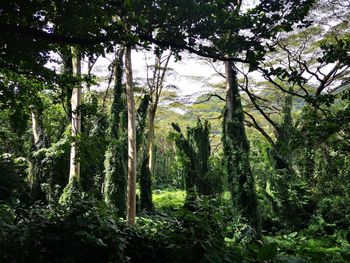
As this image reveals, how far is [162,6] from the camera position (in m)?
3.73

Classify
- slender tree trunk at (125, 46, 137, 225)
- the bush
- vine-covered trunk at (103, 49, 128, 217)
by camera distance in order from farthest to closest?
vine-covered trunk at (103, 49, 128, 217) < slender tree trunk at (125, 46, 137, 225) < the bush

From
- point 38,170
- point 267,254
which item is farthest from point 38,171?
point 267,254

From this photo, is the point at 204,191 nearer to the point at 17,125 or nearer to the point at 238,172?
the point at 238,172

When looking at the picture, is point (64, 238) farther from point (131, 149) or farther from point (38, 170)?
point (38, 170)

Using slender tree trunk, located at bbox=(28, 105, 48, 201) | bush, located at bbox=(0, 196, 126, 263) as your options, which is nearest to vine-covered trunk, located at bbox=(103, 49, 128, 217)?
slender tree trunk, located at bbox=(28, 105, 48, 201)

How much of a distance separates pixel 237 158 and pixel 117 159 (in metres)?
5.38

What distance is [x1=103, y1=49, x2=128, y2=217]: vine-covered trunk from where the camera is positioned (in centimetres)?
1397

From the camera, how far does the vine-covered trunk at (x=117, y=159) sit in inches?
550

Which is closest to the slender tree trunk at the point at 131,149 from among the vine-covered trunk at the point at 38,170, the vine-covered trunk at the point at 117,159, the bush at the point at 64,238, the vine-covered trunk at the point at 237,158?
the vine-covered trunk at the point at 117,159

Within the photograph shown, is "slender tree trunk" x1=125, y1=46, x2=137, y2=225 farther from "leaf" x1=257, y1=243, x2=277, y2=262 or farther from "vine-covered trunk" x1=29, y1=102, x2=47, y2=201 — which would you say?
"leaf" x1=257, y1=243, x2=277, y2=262

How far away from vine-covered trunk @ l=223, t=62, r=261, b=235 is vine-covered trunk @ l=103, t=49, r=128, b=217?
15.6ft

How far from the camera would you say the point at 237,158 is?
11.8 metres

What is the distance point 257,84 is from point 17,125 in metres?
15.9

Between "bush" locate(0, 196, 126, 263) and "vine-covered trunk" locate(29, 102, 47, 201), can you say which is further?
"vine-covered trunk" locate(29, 102, 47, 201)
